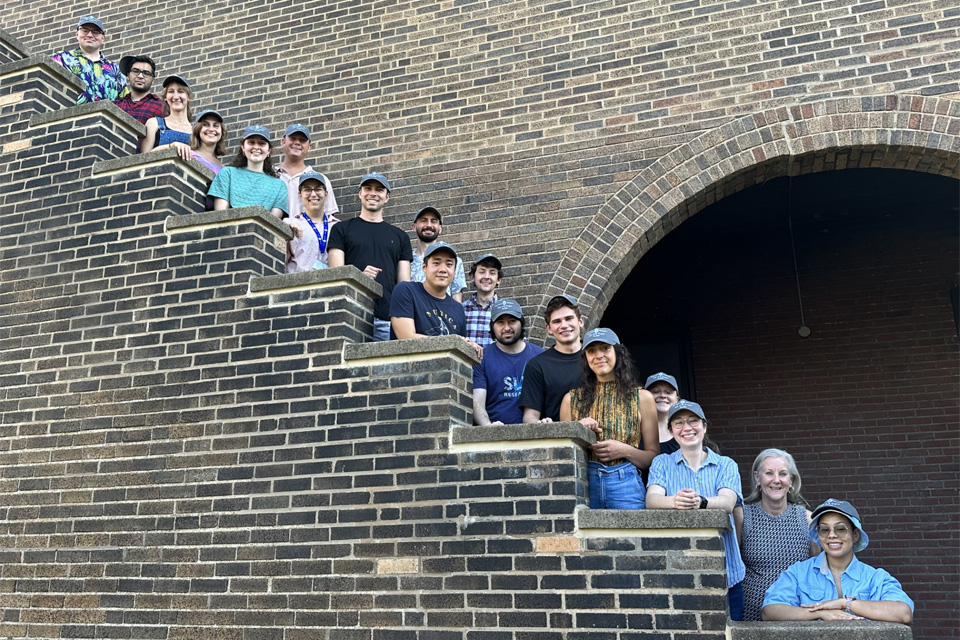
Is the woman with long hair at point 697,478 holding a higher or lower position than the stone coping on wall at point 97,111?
lower

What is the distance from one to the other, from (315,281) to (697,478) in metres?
2.49

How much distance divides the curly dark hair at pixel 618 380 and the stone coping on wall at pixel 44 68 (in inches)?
191

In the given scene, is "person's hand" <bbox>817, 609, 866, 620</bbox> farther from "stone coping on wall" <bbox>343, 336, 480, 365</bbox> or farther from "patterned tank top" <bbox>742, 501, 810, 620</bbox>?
"stone coping on wall" <bbox>343, 336, 480, 365</bbox>

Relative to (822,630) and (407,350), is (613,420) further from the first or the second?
(822,630)

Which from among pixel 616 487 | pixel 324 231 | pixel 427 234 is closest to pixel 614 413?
pixel 616 487

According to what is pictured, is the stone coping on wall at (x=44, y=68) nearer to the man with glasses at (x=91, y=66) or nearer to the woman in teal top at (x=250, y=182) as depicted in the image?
the man with glasses at (x=91, y=66)

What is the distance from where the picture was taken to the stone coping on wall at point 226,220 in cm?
535

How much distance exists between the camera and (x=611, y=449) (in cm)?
436

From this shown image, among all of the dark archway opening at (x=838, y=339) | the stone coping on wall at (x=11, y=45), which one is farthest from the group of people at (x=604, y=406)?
the dark archway opening at (x=838, y=339)

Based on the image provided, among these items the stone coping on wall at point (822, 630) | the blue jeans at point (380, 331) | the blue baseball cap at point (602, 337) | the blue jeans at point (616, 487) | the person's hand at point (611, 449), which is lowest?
the stone coping on wall at point (822, 630)

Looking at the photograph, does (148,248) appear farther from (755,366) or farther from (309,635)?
(755,366)

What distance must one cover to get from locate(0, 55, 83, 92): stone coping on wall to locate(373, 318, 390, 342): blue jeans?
354 centimetres

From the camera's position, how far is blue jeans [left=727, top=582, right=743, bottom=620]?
4.26 meters

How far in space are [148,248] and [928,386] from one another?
24.6 feet
